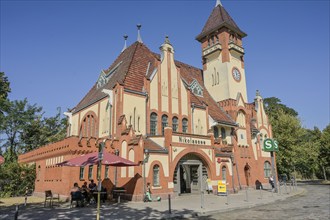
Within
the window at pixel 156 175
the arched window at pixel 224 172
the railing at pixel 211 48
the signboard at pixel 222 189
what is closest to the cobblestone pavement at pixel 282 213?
the signboard at pixel 222 189

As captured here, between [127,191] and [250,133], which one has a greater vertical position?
[250,133]

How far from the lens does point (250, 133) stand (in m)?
34.9

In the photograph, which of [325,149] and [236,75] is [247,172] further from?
[325,149]

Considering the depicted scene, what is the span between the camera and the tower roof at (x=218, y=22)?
3733 cm

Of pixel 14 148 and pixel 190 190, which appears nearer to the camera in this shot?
pixel 190 190

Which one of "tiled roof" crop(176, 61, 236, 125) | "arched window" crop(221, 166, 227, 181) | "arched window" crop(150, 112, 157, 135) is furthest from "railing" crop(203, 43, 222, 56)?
"arched window" crop(221, 166, 227, 181)

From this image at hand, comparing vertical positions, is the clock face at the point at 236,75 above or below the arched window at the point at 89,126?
above

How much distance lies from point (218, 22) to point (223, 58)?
602 centimetres

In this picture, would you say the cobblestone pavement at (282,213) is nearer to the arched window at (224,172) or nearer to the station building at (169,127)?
the station building at (169,127)

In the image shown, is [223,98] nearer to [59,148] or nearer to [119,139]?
[119,139]

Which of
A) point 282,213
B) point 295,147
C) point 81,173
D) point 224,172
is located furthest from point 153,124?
point 295,147

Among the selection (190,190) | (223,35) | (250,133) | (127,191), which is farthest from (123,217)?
(223,35)

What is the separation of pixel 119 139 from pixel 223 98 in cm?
1890

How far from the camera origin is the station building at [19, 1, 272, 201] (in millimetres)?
20984
